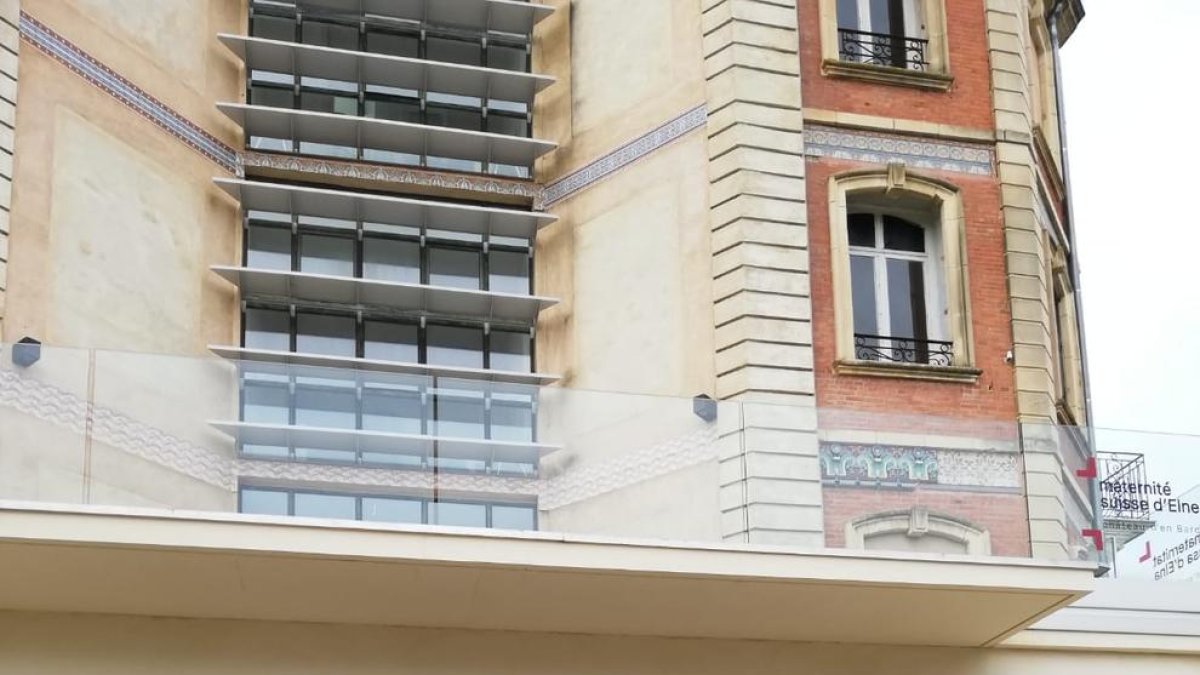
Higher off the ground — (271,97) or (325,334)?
(271,97)

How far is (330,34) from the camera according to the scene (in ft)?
77.7

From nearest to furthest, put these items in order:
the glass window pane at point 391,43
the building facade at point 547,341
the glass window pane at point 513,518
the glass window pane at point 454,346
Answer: the building facade at point 547,341, the glass window pane at point 513,518, the glass window pane at point 454,346, the glass window pane at point 391,43

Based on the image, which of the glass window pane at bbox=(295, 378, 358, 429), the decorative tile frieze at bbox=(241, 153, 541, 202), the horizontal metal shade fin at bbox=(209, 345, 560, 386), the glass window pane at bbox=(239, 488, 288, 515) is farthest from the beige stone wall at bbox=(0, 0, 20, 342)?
the decorative tile frieze at bbox=(241, 153, 541, 202)

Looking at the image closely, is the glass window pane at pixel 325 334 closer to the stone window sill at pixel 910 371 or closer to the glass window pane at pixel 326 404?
the stone window sill at pixel 910 371

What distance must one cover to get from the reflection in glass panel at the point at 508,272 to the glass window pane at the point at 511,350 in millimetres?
531

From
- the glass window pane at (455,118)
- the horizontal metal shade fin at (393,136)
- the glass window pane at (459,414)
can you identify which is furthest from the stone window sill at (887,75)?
the glass window pane at (459,414)

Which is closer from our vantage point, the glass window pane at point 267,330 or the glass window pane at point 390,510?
the glass window pane at point 390,510

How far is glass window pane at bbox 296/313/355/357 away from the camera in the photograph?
73.5ft

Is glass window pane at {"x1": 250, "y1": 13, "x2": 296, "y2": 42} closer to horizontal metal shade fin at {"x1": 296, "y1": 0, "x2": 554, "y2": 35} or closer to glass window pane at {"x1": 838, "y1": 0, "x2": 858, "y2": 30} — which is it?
horizontal metal shade fin at {"x1": 296, "y1": 0, "x2": 554, "y2": 35}

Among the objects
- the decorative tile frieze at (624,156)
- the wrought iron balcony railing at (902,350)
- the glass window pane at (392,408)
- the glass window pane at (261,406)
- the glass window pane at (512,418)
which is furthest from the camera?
the decorative tile frieze at (624,156)

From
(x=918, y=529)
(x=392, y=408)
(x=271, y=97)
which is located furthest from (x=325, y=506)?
(x=271, y=97)

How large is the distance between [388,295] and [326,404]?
22.8ft

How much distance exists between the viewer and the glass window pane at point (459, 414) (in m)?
15.8

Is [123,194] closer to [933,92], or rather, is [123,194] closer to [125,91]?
[125,91]
